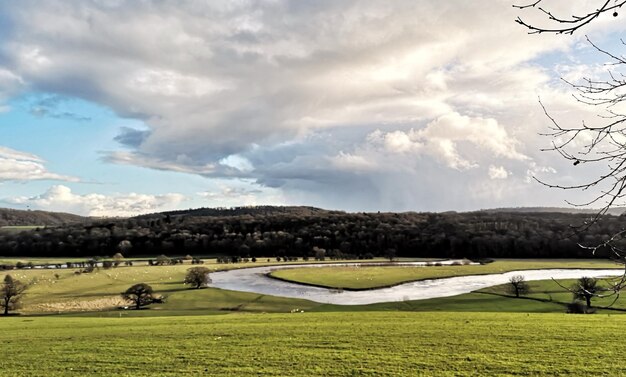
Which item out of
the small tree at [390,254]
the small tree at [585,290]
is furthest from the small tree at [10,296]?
the small tree at [390,254]

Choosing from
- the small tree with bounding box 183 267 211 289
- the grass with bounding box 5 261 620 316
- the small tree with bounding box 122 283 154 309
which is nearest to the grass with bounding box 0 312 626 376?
the grass with bounding box 5 261 620 316

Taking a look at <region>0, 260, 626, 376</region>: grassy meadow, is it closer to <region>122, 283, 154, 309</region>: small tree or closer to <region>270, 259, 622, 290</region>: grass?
<region>122, 283, 154, 309</region>: small tree

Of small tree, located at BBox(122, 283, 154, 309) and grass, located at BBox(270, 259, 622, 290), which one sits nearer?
small tree, located at BBox(122, 283, 154, 309)

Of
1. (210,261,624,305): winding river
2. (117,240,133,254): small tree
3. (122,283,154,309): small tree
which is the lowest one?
(210,261,624,305): winding river

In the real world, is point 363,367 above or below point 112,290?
above

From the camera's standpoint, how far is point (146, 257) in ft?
546

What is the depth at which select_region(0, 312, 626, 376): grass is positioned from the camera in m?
14.4

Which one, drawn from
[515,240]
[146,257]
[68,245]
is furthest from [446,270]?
[68,245]

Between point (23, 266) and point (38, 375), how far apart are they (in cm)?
13182

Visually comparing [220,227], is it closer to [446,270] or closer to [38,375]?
[446,270]

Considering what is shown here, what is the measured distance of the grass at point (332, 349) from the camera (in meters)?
14.4

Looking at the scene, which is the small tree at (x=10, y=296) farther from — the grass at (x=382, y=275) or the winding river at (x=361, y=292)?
the grass at (x=382, y=275)

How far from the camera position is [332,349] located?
55.9ft

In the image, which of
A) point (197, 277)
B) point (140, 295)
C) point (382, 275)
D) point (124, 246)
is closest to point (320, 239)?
point (124, 246)
